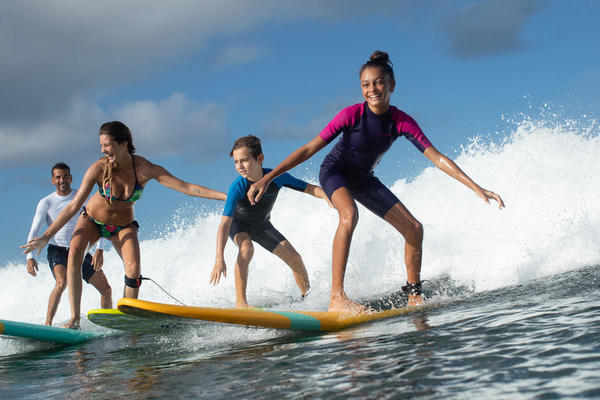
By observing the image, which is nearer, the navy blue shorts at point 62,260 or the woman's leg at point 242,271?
the woman's leg at point 242,271

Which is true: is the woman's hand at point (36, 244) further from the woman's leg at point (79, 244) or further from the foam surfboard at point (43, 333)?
the foam surfboard at point (43, 333)

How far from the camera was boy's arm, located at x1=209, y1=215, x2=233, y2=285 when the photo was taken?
5250mm

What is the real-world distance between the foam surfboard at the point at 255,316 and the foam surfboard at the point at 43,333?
83.8 inches

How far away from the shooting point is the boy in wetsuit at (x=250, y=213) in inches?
241

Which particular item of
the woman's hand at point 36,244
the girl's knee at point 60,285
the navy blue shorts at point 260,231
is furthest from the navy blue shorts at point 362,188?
the girl's knee at point 60,285

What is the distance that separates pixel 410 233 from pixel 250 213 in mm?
1848

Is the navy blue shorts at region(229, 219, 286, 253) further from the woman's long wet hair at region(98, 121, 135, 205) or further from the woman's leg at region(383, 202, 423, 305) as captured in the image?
the woman's leg at region(383, 202, 423, 305)

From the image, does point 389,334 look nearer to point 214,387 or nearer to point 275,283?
point 214,387

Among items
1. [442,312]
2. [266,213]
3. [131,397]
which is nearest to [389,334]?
[442,312]

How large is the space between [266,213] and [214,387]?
3601 millimetres

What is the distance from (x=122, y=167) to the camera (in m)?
5.68

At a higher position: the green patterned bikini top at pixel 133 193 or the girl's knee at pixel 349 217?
the green patterned bikini top at pixel 133 193

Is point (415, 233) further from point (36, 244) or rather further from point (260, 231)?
point (36, 244)

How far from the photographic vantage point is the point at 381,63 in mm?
5203
